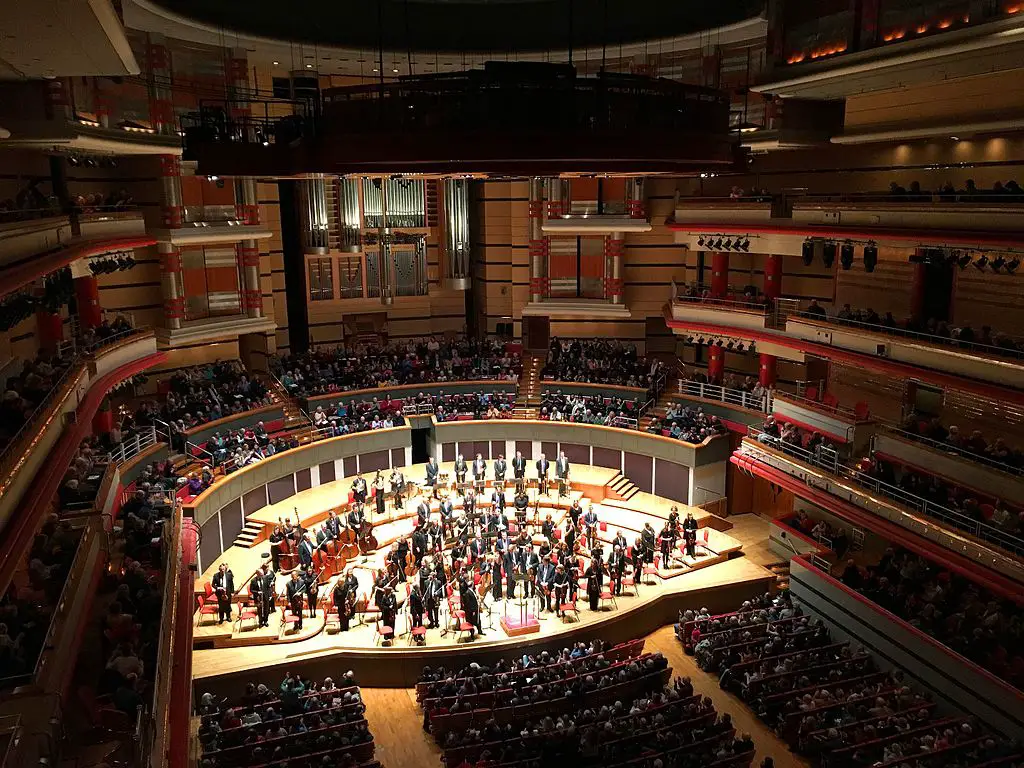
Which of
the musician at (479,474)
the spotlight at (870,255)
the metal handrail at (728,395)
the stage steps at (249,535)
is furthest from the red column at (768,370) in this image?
the stage steps at (249,535)

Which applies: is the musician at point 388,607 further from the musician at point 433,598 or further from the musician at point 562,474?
the musician at point 562,474

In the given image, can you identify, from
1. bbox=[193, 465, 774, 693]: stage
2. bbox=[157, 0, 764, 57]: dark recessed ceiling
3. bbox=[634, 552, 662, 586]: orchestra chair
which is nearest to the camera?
bbox=[193, 465, 774, 693]: stage

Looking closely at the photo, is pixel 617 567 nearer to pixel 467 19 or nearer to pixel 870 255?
pixel 870 255

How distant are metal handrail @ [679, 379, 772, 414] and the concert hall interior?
0.17 meters

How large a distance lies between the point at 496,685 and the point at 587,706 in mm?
1527

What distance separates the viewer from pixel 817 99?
19438mm

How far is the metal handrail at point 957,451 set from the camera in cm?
1339

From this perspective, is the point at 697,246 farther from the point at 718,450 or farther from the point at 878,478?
the point at 878,478

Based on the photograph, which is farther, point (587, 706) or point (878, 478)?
point (878, 478)

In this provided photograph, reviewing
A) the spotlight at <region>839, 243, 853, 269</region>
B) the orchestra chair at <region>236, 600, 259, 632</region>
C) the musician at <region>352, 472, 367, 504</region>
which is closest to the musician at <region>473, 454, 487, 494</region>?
the musician at <region>352, 472, 367, 504</region>

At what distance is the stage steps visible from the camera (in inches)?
755

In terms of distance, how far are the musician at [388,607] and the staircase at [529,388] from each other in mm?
9487

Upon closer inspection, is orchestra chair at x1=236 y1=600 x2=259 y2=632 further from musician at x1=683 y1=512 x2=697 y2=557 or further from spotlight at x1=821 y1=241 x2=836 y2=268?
spotlight at x1=821 y1=241 x2=836 y2=268

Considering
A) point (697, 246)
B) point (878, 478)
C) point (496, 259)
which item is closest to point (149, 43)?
point (496, 259)
